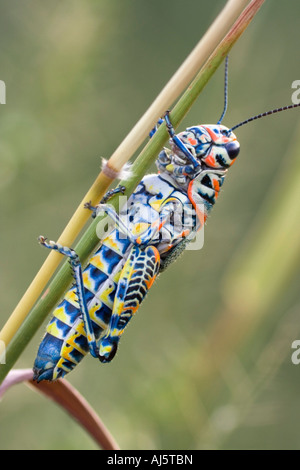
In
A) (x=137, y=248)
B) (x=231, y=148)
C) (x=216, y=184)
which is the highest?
(x=231, y=148)

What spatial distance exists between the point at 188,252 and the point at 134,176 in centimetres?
150

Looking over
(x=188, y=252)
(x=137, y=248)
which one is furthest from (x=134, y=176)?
(x=188, y=252)

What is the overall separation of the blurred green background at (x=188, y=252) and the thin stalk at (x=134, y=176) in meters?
0.86

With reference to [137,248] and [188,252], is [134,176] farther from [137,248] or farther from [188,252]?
[188,252]

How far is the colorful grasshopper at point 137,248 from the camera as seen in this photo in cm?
154

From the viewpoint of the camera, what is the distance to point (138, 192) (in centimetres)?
174

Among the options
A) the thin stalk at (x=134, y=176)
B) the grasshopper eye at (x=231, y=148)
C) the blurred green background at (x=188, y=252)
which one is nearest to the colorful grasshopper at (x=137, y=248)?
the grasshopper eye at (x=231, y=148)

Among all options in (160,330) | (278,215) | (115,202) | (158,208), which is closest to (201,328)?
(160,330)

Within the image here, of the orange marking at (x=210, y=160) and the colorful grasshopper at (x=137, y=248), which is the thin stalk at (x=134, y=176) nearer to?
the colorful grasshopper at (x=137, y=248)

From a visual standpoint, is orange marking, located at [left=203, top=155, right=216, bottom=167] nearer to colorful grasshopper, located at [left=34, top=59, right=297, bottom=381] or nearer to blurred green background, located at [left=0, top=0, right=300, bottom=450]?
colorful grasshopper, located at [left=34, top=59, right=297, bottom=381]

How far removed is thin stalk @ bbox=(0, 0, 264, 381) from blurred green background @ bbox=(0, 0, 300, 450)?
2.83ft

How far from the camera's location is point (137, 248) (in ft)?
5.30

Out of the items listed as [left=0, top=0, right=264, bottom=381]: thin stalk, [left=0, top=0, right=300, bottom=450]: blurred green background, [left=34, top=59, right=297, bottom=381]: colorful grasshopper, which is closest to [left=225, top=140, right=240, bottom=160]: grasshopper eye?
→ [left=34, top=59, right=297, bottom=381]: colorful grasshopper
